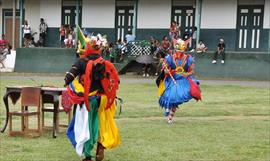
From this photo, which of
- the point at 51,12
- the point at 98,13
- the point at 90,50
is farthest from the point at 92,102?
the point at 51,12

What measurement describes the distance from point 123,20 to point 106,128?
25.5m

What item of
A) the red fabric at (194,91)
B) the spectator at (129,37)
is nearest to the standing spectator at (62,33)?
the spectator at (129,37)

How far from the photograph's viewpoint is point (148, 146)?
9680 millimetres

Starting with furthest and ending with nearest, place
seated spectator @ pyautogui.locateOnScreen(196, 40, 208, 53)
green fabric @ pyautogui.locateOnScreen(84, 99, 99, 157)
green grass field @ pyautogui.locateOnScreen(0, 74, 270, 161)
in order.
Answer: seated spectator @ pyautogui.locateOnScreen(196, 40, 208, 53) → green grass field @ pyautogui.locateOnScreen(0, 74, 270, 161) → green fabric @ pyautogui.locateOnScreen(84, 99, 99, 157)

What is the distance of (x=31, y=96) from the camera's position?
10.1 metres

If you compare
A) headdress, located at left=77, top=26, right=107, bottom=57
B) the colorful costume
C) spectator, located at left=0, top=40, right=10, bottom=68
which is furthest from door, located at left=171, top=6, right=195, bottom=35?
the colorful costume

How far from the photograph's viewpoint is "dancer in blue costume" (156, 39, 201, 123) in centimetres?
1256

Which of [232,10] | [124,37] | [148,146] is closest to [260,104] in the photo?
[148,146]

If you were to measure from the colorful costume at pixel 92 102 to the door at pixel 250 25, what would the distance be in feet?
76.5

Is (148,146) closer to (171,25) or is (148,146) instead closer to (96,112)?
(96,112)

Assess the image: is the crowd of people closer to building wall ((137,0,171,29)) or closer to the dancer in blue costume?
building wall ((137,0,171,29))

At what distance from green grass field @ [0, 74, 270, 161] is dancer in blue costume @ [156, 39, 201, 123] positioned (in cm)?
54

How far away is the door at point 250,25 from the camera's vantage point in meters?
30.4

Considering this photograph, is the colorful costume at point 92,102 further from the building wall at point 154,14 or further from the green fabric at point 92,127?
the building wall at point 154,14
